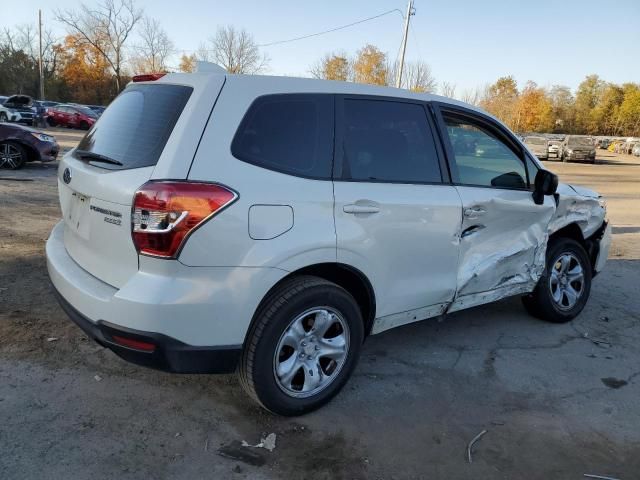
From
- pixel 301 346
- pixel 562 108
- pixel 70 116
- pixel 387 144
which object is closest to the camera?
pixel 301 346

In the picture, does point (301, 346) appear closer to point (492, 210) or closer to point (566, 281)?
point (492, 210)

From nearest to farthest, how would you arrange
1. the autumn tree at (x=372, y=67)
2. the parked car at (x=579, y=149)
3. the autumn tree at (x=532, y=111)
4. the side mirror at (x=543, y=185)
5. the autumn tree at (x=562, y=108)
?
the side mirror at (x=543, y=185)
the parked car at (x=579, y=149)
the autumn tree at (x=372, y=67)
the autumn tree at (x=532, y=111)
the autumn tree at (x=562, y=108)

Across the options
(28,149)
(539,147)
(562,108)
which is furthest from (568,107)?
(28,149)

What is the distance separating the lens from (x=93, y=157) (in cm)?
296

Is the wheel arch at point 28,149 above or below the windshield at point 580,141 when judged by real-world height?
below

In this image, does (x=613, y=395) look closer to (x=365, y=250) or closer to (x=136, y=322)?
(x=365, y=250)

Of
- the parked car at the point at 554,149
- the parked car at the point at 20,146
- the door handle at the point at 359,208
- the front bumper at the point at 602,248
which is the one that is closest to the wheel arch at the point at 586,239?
the front bumper at the point at 602,248

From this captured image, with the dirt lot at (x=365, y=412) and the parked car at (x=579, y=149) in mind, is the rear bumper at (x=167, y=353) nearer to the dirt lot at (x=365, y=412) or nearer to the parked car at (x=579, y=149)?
the dirt lot at (x=365, y=412)

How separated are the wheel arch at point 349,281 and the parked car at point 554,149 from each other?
36583mm

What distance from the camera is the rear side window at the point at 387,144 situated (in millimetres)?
3059

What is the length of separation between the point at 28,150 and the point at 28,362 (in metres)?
10.6

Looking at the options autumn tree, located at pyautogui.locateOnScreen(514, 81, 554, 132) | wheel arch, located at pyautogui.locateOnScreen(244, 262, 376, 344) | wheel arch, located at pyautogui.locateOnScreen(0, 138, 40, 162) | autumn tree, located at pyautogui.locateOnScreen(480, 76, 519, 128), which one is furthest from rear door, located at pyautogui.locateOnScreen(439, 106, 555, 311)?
autumn tree, located at pyautogui.locateOnScreen(514, 81, 554, 132)

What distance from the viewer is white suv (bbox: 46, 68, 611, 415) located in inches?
96.3

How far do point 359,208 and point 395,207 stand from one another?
0.28 m
